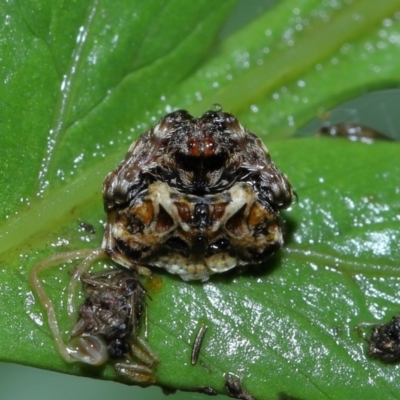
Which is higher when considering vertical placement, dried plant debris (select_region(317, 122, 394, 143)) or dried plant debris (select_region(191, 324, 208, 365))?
dried plant debris (select_region(317, 122, 394, 143))

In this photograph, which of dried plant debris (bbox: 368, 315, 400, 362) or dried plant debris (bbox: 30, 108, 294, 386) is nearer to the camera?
dried plant debris (bbox: 30, 108, 294, 386)

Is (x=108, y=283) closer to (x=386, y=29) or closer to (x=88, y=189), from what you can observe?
(x=88, y=189)

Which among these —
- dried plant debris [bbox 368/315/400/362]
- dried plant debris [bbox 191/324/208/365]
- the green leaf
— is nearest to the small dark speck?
the green leaf

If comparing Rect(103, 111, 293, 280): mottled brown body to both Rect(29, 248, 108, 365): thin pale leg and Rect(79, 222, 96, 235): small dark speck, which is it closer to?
Rect(79, 222, 96, 235): small dark speck

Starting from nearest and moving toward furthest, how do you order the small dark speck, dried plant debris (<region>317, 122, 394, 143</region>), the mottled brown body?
the mottled brown body < the small dark speck < dried plant debris (<region>317, 122, 394, 143</region>)

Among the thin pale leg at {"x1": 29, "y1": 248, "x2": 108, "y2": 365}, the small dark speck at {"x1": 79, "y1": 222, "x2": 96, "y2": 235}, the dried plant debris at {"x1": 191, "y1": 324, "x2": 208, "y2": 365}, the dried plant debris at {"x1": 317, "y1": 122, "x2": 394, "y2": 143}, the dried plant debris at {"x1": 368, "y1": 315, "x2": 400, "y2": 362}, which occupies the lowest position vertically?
the dried plant debris at {"x1": 368, "y1": 315, "x2": 400, "y2": 362}

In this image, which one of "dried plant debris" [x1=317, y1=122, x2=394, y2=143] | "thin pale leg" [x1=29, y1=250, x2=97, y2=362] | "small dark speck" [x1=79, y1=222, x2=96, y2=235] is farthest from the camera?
"dried plant debris" [x1=317, y1=122, x2=394, y2=143]

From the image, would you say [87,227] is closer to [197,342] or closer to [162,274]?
[162,274]
